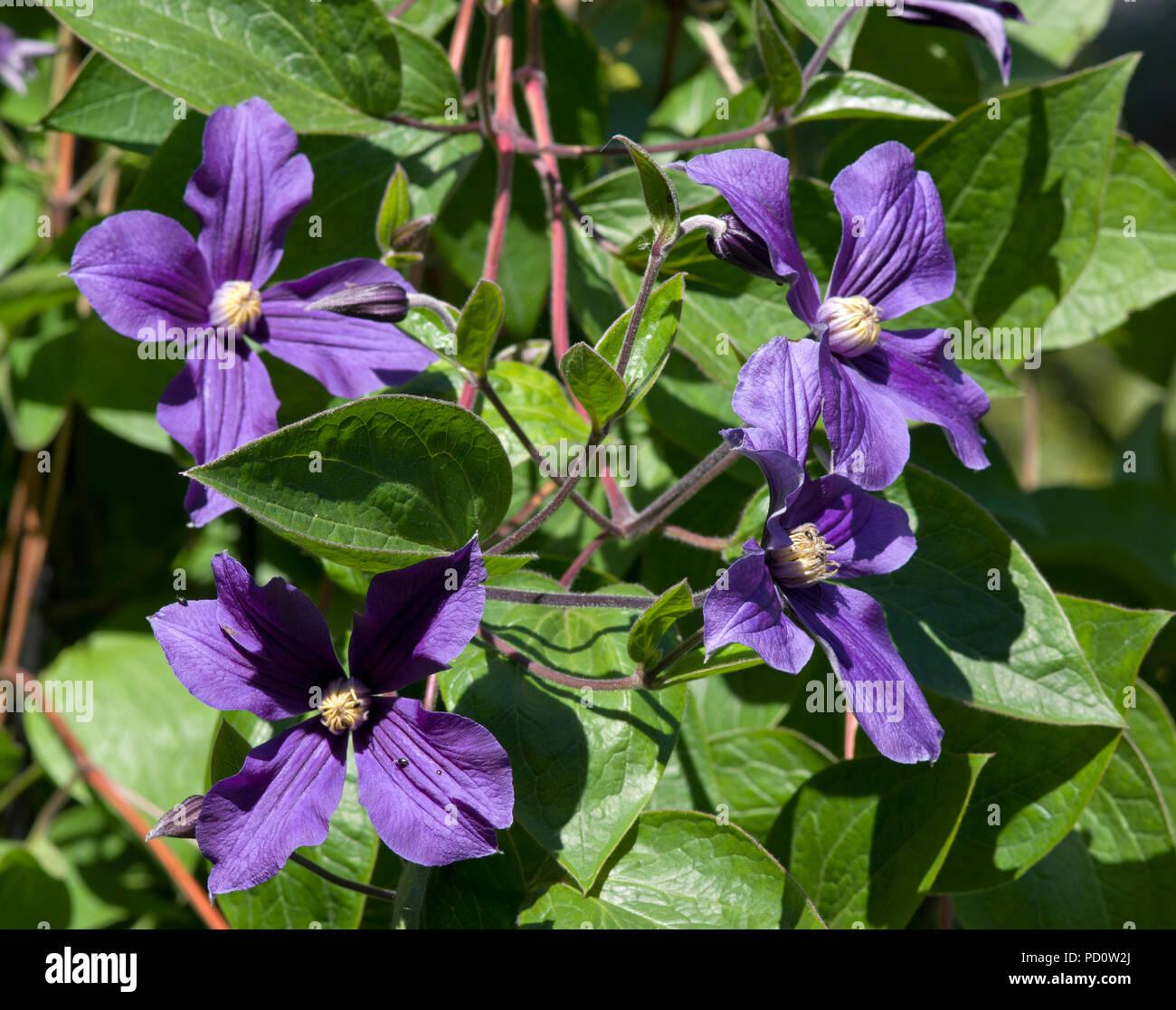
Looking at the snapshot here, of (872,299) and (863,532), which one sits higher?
(872,299)

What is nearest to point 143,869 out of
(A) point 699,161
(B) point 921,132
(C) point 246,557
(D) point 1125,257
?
(C) point 246,557

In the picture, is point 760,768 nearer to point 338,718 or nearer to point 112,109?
point 338,718

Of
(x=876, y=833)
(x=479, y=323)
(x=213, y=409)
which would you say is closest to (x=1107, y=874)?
(x=876, y=833)

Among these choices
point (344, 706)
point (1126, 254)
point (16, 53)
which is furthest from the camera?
point (16, 53)

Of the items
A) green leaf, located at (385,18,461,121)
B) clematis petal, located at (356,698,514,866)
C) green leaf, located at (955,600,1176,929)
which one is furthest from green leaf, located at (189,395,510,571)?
green leaf, located at (955,600,1176,929)

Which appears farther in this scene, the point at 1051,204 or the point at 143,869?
the point at 143,869

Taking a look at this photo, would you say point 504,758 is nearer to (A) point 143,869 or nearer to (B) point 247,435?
(B) point 247,435
